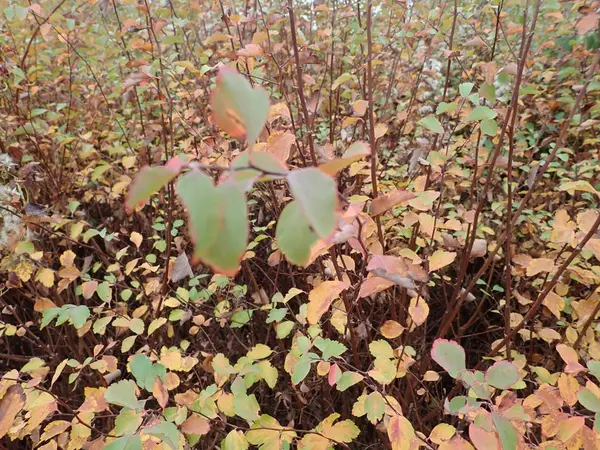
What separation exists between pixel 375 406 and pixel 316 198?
0.63 metres

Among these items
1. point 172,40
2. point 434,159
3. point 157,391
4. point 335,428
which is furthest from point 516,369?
point 172,40

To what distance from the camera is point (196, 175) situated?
0.33m

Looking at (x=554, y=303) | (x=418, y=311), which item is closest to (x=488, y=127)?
(x=418, y=311)

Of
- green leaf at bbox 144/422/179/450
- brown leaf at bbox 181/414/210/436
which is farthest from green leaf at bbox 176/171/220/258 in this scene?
brown leaf at bbox 181/414/210/436

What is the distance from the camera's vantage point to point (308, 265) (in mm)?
1244

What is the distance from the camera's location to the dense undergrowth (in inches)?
28.4

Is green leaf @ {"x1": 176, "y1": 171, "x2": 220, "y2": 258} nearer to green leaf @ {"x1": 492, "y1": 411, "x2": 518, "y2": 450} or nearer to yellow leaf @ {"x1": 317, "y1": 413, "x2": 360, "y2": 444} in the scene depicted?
green leaf @ {"x1": 492, "y1": 411, "x2": 518, "y2": 450}

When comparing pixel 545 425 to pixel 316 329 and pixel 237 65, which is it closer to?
pixel 316 329

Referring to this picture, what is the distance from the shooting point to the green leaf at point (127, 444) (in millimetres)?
722

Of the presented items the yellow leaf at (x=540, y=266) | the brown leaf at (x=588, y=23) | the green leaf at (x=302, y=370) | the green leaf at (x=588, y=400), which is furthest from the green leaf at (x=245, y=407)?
the brown leaf at (x=588, y=23)

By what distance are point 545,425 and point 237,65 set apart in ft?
3.98

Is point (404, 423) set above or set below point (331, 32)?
below

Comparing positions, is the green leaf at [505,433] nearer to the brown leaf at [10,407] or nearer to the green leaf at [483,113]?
the green leaf at [483,113]

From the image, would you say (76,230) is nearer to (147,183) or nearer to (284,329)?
(284,329)
